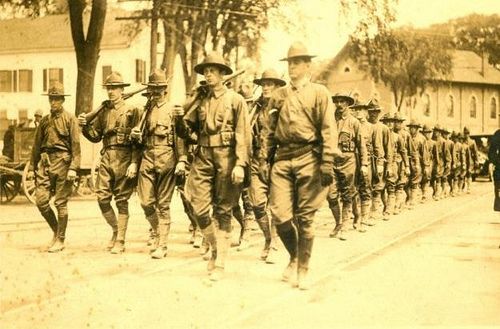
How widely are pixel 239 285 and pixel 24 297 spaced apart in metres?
2.07

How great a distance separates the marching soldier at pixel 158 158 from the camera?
33.6 ft

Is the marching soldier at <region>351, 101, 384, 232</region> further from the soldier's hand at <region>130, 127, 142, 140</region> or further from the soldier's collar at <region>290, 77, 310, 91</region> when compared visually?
A: the soldier's collar at <region>290, 77, 310, 91</region>

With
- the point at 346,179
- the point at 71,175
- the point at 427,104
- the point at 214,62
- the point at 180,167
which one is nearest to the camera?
the point at 214,62

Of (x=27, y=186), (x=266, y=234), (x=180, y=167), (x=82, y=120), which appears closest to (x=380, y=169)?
(x=266, y=234)

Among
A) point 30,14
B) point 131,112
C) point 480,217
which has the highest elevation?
point 30,14

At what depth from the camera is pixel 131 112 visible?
10.6m

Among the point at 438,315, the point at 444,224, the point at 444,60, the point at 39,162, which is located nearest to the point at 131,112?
the point at 39,162

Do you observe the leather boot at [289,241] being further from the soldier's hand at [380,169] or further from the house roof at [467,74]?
the house roof at [467,74]

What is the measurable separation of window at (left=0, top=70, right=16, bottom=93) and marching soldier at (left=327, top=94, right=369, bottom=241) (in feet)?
107

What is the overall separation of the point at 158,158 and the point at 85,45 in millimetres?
13832

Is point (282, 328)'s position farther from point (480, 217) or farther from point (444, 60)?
point (444, 60)

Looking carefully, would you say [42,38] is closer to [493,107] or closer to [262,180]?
[493,107]

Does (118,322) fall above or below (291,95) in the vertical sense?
below

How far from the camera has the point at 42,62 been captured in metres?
44.7
